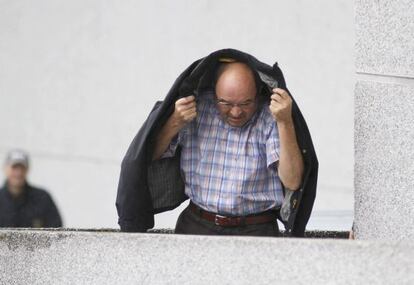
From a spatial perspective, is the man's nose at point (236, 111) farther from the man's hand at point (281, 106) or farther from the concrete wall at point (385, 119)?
the concrete wall at point (385, 119)

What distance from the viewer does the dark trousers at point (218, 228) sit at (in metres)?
5.02

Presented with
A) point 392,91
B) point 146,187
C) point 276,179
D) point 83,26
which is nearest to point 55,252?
point 146,187

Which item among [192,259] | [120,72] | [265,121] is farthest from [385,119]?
[120,72]

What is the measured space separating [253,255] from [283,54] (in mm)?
5211

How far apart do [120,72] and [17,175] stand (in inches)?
51.0

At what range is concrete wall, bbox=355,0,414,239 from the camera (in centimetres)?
453

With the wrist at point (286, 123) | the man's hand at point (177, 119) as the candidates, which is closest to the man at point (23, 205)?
the man's hand at point (177, 119)

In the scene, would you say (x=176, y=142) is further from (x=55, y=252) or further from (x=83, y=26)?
(x=83, y=26)

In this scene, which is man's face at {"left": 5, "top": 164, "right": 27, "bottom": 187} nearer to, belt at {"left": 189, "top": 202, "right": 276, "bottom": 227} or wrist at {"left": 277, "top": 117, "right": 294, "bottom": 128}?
belt at {"left": 189, "top": 202, "right": 276, "bottom": 227}

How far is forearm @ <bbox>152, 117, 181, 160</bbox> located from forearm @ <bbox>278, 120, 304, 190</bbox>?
444 mm

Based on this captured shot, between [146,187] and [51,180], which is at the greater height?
[146,187]

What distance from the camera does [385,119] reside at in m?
4.56

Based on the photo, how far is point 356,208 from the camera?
15.2 feet

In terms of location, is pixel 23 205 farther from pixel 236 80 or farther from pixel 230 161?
pixel 236 80
